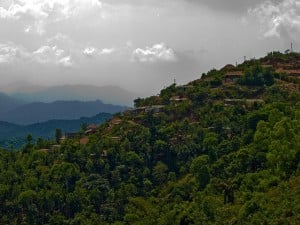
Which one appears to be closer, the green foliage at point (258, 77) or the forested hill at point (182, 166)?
the forested hill at point (182, 166)

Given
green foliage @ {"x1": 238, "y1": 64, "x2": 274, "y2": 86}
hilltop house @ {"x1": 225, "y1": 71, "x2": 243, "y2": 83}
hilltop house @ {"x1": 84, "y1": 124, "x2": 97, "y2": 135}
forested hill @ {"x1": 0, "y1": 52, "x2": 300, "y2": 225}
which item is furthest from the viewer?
hilltop house @ {"x1": 225, "y1": 71, "x2": 243, "y2": 83}

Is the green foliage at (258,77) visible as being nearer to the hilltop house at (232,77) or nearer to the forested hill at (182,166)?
the forested hill at (182,166)

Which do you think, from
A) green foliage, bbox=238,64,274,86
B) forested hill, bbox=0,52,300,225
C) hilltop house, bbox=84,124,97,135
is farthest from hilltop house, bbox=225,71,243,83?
hilltop house, bbox=84,124,97,135

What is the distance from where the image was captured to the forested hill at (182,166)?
224 feet

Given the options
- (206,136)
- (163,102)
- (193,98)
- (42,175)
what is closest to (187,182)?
(206,136)

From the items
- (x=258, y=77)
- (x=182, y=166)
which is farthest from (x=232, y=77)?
(x=182, y=166)

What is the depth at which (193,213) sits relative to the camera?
68625 mm

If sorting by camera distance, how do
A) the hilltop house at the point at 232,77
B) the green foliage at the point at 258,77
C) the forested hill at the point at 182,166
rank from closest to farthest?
the forested hill at the point at 182,166, the green foliage at the point at 258,77, the hilltop house at the point at 232,77

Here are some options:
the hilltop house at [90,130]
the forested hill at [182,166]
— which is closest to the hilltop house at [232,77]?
the forested hill at [182,166]

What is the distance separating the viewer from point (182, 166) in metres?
100

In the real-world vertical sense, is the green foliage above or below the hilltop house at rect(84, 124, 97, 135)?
above

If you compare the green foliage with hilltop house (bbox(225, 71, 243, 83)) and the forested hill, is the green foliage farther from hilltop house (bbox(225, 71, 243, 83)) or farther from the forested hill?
hilltop house (bbox(225, 71, 243, 83))

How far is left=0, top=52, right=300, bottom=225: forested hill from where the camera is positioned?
68.3m

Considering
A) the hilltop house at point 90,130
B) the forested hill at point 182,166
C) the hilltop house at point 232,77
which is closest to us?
the forested hill at point 182,166
